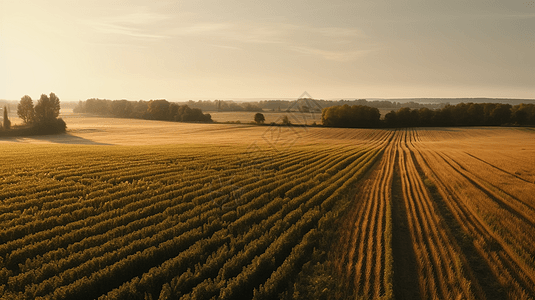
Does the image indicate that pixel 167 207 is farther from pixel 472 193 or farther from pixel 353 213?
pixel 472 193

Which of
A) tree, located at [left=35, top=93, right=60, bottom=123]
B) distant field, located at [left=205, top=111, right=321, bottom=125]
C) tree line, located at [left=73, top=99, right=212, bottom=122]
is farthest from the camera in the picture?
tree line, located at [left=73, top=99, right=212, bottom=122]

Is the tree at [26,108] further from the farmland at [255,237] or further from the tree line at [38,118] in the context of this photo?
the farmland at [255,237]

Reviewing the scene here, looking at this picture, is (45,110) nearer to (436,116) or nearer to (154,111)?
(154,111)

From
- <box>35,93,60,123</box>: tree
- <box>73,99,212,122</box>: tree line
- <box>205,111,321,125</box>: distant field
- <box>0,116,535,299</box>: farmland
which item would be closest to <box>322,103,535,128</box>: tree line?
<box>205,111,321,125</box>: distant field

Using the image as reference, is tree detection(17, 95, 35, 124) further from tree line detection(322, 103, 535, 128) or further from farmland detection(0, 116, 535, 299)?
tree line detection(322, 103, 535, 128)

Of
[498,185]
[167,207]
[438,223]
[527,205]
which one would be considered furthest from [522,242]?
[167,207]

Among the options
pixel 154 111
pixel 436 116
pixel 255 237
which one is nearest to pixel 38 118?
pixel 154 111
